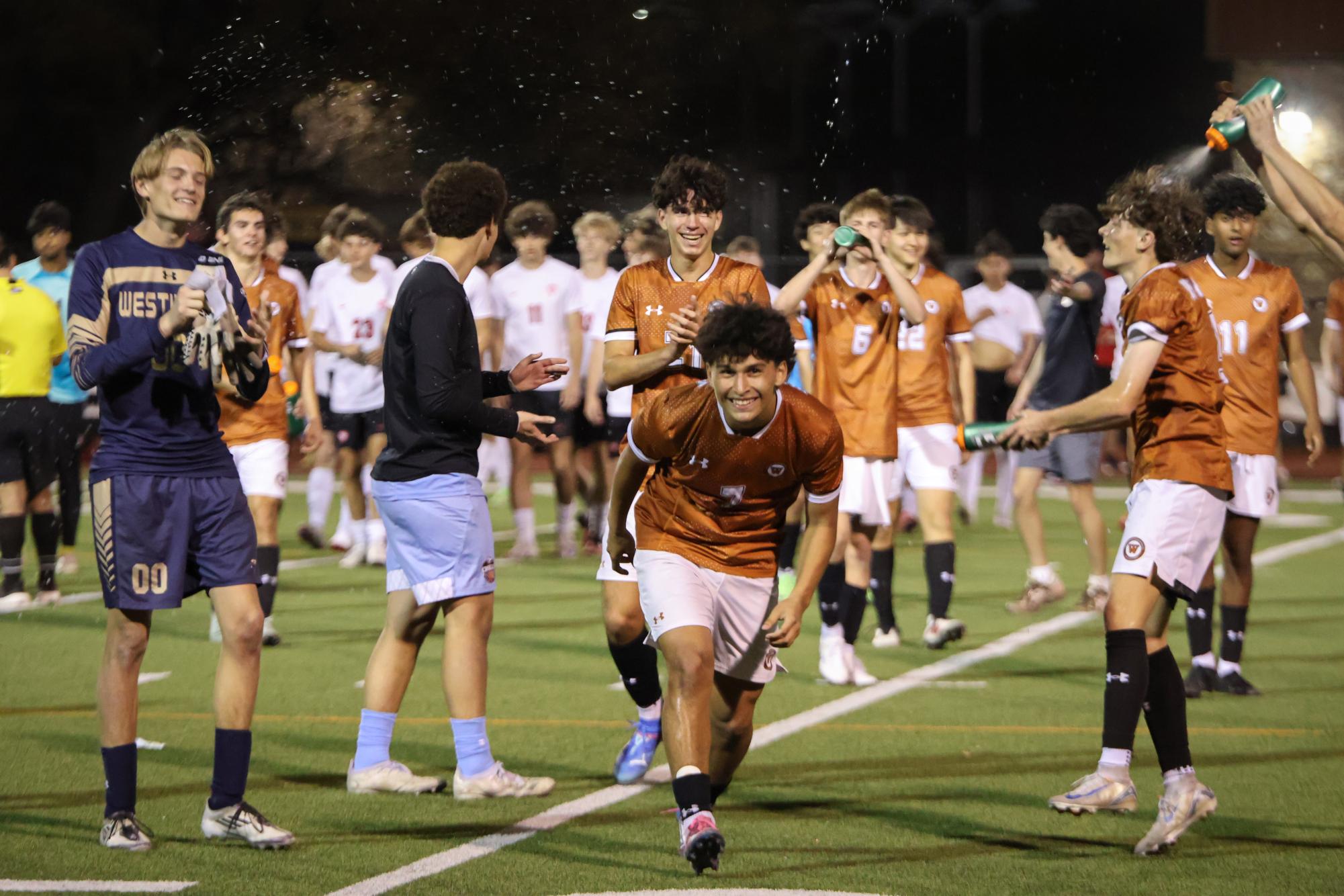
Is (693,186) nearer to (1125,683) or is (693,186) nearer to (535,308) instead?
(1125,683)

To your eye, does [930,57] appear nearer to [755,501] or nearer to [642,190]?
[642,190]

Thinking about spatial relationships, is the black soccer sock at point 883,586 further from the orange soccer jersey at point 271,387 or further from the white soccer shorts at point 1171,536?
the white soccer shorts at point 1171,536

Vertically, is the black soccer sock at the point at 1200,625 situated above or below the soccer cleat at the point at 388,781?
above

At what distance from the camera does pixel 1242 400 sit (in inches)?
331

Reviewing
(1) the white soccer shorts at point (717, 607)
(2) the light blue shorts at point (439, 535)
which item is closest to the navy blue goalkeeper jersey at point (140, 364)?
(2) the light blue shorts at point (439, 535)

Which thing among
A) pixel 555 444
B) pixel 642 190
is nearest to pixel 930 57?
pixel 642 190

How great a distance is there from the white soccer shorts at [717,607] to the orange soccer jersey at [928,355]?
442 cm

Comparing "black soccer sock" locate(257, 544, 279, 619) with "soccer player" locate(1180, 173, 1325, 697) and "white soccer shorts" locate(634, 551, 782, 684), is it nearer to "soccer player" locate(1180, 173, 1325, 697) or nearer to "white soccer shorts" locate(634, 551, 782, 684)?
"white soccer shorts" locate(634, 551, 782, 684)

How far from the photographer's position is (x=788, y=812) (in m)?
6.07

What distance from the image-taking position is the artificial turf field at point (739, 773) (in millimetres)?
5266

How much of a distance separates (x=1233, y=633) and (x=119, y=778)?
220 inches

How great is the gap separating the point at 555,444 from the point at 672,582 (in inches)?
346

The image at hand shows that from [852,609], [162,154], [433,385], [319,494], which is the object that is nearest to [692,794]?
[433,385]

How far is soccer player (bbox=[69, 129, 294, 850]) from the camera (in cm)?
538
